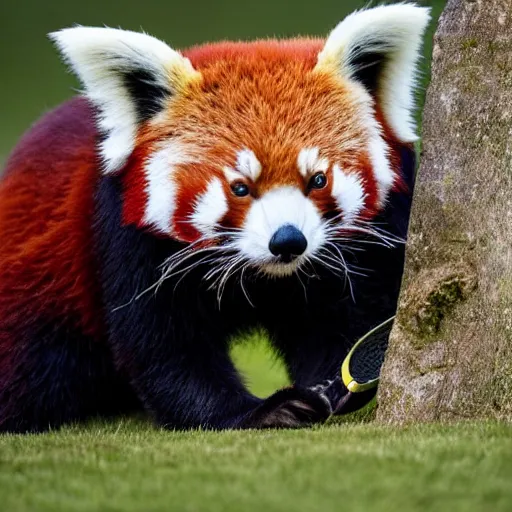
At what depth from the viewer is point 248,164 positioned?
2.90 meters

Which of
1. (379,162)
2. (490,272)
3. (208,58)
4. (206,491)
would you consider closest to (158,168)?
(208,58)

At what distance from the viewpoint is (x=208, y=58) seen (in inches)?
123

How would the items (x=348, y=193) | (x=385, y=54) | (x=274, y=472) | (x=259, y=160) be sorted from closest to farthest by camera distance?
(x=274, y=472)
(x=259, y=160)
(x=348, y=193)
(x=385, y=54)

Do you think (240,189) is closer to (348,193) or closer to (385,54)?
(348,193)

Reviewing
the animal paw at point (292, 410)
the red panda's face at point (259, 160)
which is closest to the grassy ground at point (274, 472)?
the animal paw at point (292, 410)

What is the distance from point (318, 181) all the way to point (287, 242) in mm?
266

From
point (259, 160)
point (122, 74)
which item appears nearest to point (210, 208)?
point (259, 160)

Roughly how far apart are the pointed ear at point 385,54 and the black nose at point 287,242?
22.5 inches

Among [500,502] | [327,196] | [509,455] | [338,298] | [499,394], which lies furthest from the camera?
[338,298]

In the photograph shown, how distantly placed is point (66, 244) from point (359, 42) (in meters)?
1.11

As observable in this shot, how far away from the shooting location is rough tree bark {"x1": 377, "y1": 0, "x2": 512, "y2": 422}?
252 cm

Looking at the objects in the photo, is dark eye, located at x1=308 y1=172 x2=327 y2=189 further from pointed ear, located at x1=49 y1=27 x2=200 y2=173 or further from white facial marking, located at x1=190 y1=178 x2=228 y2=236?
pointed ear, located at x1=49 y1=27 x2=200 y2=173

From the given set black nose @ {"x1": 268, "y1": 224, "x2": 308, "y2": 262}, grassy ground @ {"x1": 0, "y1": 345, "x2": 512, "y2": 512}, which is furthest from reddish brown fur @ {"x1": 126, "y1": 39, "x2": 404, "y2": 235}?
grassy ground @ {"x1": 0, "y1": 345, "x2": 512, "y2": 512}

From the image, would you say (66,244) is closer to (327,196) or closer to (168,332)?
(168,332)
